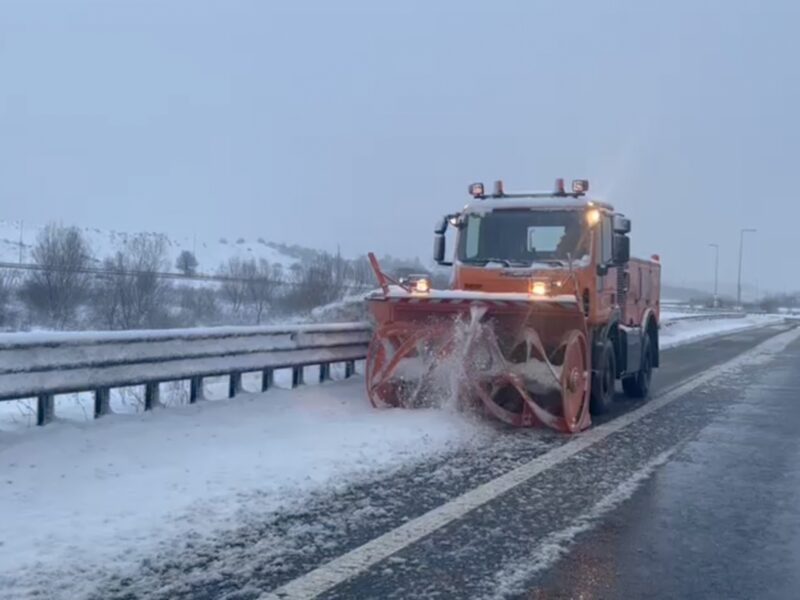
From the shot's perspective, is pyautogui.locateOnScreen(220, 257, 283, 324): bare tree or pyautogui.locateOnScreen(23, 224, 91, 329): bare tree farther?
pyautogui.locateOnScreen(220, 257, 283, 324): bare tree

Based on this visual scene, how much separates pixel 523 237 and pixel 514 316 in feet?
5.37

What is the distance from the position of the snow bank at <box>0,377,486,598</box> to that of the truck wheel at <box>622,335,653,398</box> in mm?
4801

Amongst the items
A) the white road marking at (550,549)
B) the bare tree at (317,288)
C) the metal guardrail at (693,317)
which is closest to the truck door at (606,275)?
the white road marking at (550,549)

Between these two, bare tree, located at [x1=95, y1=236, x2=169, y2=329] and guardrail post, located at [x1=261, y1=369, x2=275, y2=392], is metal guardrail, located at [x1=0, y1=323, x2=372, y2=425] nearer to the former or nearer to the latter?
guardrail post, located at [x1=261, y1=369, x2=275, y2=392]

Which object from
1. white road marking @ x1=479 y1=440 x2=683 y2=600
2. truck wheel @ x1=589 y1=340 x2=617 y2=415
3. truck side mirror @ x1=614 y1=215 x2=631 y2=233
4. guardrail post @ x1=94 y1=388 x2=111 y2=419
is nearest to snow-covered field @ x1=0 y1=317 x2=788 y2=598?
guardrail post @ x1=94 y1=388 x2=111 y2=419

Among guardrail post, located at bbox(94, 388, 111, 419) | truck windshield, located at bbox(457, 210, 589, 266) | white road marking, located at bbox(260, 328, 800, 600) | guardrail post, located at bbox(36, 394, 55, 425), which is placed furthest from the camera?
truck windshield, located at bbox(457, 210, 589, 266)

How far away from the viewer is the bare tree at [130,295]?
2744cm

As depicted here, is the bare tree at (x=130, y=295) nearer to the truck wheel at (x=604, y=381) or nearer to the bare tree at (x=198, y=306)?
the bare tree at (x=198, y=306)

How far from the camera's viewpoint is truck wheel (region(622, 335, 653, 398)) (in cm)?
1381

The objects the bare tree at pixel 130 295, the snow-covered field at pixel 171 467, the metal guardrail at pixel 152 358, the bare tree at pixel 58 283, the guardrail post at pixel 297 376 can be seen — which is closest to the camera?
the snow-covered field at pixel 171 467

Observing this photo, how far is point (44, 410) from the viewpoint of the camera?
7.96 m

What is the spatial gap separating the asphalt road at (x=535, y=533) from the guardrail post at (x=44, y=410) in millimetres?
2828

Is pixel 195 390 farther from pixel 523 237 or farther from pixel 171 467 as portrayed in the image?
pixel 523 237

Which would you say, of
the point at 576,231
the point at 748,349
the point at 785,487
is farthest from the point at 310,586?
the point at 748,349
